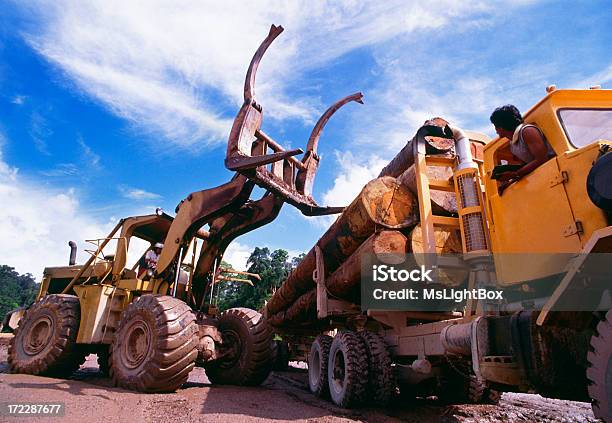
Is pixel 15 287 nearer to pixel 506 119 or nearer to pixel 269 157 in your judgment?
pixel 269 157

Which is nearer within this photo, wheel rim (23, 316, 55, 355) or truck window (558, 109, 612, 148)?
truck window (558, 109, 612, 148)

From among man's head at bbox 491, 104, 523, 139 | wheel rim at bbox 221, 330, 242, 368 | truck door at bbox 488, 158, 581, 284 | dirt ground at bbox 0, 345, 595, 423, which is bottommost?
dirt ground at bbox 0, 345, 595, 423

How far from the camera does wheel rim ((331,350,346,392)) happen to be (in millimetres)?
4915

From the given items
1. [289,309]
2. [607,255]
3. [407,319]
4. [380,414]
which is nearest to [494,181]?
[607,255]

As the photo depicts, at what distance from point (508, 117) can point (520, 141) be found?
0.30 metres

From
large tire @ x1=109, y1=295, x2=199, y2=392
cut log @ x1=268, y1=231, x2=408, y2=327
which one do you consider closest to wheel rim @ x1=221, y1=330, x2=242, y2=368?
cut log @ x1=268, y1=231, x2=408, y2=327

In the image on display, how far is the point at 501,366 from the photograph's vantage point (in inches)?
104

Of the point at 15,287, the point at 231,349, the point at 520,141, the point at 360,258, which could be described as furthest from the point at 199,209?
the point at 15,287

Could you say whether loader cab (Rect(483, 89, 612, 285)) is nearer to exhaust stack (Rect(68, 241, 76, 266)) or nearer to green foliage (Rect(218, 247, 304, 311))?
exhaust stack (Rect(68, 241, 76, 266))

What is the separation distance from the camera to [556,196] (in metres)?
2.71

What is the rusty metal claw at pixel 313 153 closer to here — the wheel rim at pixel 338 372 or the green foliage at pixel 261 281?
the wheel rim at pixel 338 372

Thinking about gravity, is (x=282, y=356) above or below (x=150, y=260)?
below

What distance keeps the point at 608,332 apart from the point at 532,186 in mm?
1224

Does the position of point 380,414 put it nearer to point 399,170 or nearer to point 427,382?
point 427,382
